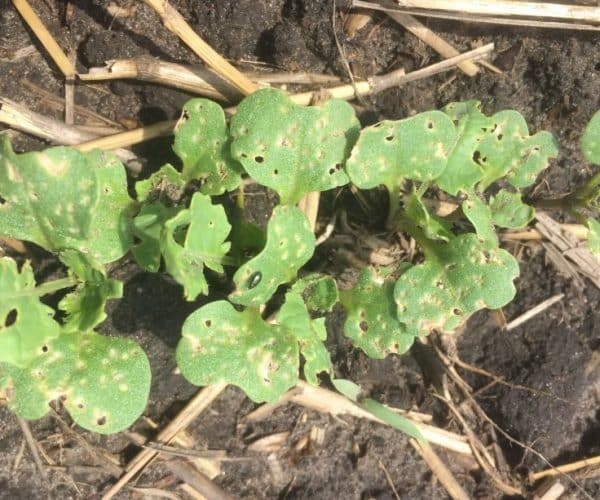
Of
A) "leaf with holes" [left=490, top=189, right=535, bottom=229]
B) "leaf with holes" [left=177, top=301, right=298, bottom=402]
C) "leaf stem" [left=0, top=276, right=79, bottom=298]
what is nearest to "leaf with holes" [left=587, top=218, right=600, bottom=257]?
"leaf with holes" [left=490, top=189, right=535, bottom=229]

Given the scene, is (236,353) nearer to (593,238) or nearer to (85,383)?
(85,383)

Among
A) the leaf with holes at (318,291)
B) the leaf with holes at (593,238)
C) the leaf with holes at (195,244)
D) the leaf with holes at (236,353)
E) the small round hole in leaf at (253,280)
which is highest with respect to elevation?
the leaf with holes at (593,238)

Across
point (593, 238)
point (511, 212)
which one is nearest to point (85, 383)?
point (511, 212)

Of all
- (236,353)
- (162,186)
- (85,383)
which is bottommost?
(85,383)

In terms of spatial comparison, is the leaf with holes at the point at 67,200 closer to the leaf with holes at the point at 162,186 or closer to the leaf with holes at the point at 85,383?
the leaf with holes at the point at 162,186

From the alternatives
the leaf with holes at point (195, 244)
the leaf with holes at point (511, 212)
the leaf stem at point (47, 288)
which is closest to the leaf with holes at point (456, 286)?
the leaf with holes at point (511, 212)

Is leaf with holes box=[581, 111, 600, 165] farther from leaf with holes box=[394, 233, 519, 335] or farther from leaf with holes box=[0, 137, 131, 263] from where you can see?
leaf with holes box=[0, 137, 131, 263]

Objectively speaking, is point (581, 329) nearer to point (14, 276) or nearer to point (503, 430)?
point (503, 430)
